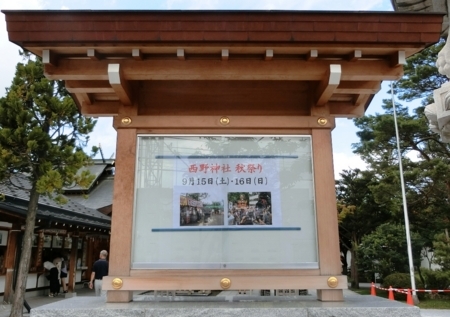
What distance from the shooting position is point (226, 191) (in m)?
3.58

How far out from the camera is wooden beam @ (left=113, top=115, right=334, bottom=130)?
3668 millimetres

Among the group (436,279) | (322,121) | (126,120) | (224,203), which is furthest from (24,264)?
(436,279)

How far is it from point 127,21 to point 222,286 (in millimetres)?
2422

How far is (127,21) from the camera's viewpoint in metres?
3.13

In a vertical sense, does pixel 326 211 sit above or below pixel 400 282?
above

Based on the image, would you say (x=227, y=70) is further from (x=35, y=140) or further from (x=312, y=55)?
(x=35, y=140)

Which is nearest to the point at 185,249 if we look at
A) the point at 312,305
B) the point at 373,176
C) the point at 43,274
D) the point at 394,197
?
the point at 312,305

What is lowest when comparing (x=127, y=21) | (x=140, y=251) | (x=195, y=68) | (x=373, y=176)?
(x=140, y=251)

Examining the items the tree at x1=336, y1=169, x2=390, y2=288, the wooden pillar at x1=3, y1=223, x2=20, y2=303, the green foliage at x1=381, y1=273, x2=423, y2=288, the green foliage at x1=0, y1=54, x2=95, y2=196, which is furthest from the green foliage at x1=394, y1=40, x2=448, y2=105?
the wooden pillar at x1=3, y1=223, x2=20, y2=303

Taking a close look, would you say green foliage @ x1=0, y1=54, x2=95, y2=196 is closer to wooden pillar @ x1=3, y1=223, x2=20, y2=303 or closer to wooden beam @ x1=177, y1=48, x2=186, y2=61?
wooden pillar @ x1=3, y1=223, x2=20, y2=303

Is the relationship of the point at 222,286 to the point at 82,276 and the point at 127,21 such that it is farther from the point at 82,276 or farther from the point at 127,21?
the point at 82,276

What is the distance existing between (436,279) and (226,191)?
652 inches

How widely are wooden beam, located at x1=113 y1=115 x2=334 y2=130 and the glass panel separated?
0.39 feet

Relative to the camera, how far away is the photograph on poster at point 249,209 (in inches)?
138
